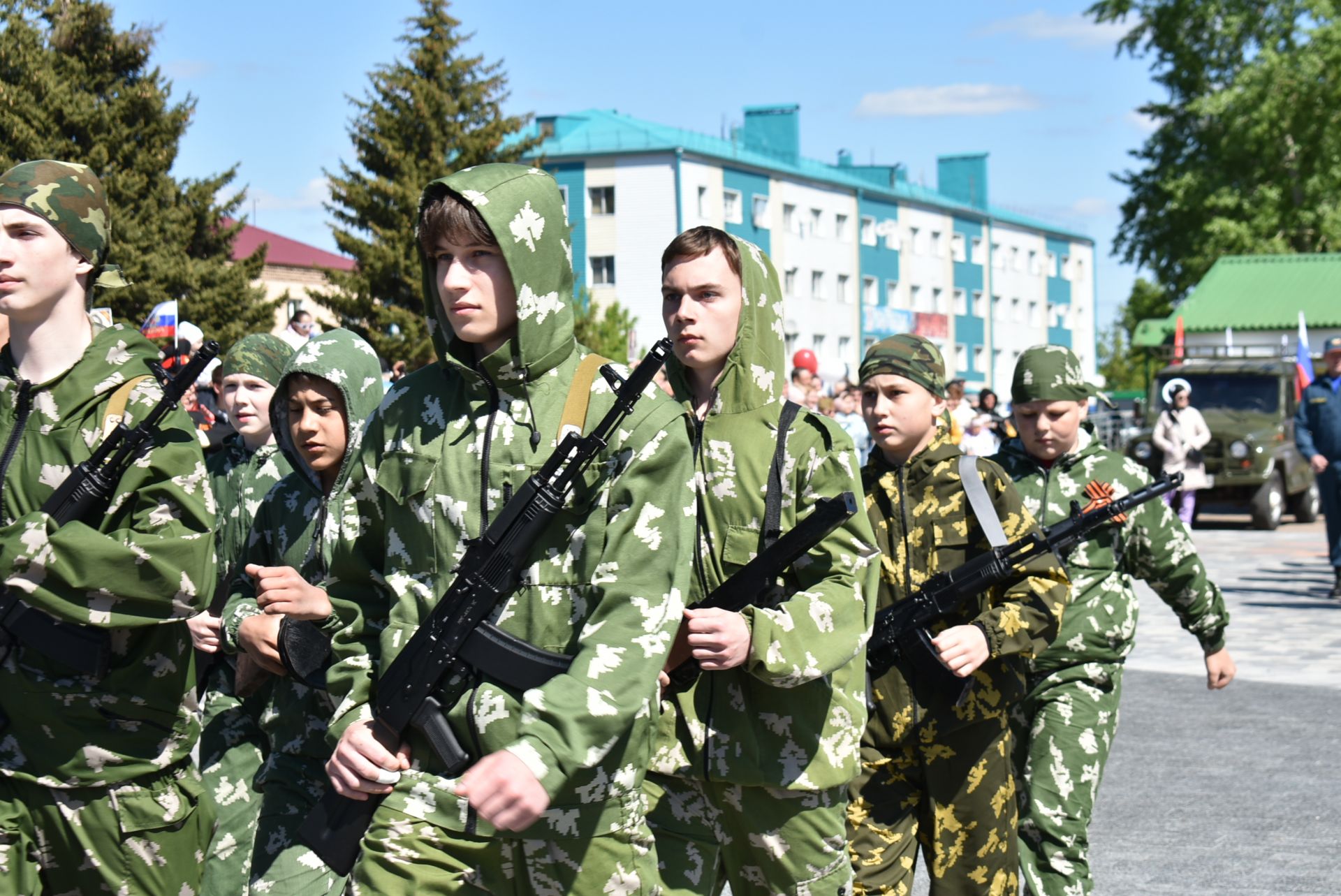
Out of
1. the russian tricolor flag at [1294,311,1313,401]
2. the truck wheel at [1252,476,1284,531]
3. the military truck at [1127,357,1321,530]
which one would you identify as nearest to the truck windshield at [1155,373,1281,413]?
the military truck at [1127,357,1321,530]

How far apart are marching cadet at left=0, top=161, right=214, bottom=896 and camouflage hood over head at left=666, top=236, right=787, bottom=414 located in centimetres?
132

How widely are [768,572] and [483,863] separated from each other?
1.20 meters

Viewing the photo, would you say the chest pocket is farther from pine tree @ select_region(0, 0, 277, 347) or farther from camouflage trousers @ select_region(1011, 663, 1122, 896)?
pine tree @ select_region(0, 0, 277, 347)

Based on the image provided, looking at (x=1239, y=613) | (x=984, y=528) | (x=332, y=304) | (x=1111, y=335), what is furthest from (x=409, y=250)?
(x=1111, y=335)

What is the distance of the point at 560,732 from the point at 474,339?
810mm

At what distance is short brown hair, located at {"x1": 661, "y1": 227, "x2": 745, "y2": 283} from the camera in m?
4.59

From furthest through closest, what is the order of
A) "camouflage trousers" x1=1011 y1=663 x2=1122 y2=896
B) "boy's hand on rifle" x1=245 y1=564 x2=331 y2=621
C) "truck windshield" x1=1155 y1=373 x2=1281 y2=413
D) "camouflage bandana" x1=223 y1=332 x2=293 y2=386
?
"truck windshield" x1=1155 y1=373 x2=1281 y2=413 → "camouflage bandana" x1=223 y1=332 x2=293 y2=386 → "camouflage trousers" x1=1011 y1=663 x2=1122 y2=896 → "boy's hand on rifle" x1=245 y1=564 x2=331 y2=621

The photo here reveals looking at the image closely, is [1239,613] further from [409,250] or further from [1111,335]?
[1111,335]

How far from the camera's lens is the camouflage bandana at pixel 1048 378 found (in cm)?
636

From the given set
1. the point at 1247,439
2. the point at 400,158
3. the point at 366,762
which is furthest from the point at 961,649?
the point at 400,158

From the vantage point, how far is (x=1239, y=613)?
1588cm

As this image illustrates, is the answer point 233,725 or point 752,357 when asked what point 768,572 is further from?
point 233,725

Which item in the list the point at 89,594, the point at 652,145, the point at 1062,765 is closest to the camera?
the point at 89,594

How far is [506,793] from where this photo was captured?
299 centimetres
